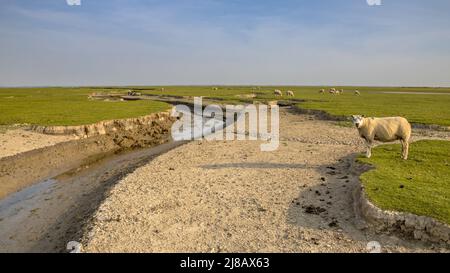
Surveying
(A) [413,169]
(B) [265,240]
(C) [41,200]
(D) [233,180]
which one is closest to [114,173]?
(C) [41,200]

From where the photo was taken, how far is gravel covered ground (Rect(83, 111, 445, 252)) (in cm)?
1223

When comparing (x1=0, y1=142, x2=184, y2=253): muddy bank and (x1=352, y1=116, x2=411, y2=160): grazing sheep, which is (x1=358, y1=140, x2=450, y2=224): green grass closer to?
(x1=352, y1=116, x2=411, y2=160): grazing sheep

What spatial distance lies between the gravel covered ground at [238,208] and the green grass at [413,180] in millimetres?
1185

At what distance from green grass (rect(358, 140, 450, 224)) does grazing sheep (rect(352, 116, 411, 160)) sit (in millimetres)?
1029

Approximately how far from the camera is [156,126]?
47.3 meters

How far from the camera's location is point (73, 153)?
3050 cm

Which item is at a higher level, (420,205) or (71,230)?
(420,205)

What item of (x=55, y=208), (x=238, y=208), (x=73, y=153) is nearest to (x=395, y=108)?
(x=73, y=153)

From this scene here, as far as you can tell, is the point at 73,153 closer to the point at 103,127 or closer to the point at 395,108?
the point at 103,127

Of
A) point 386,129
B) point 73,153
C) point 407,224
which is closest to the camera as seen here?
Answer: point 407,224

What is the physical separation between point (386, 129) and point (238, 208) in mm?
10886

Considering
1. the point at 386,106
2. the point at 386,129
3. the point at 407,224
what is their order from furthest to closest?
1. the point at 386,106
2. the point at 386,129
3. the point at 407,224

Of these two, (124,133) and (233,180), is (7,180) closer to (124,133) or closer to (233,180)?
(233,180)
